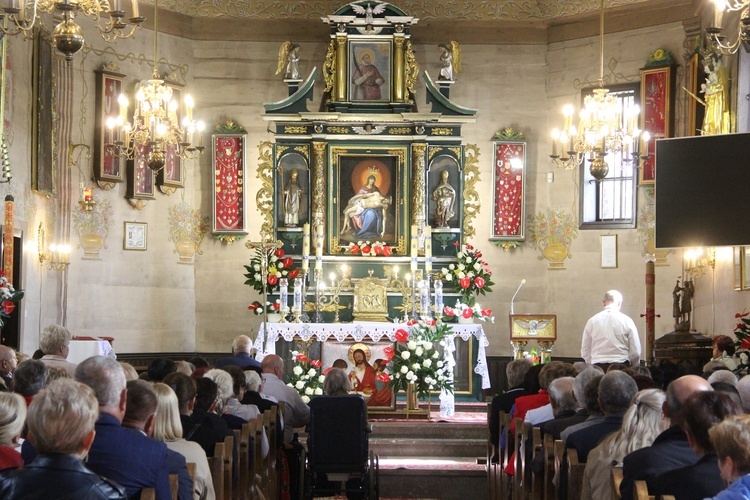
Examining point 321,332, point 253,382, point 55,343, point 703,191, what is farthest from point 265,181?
point 55,343

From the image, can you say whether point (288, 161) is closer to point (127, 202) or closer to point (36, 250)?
point (127, 202)

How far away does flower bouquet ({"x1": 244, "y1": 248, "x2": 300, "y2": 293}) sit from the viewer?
51.8 feet

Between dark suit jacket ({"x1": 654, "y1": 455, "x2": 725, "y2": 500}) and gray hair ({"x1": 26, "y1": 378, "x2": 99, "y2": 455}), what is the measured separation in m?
2.09

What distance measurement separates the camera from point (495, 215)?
1753 cm

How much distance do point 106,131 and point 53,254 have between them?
2.03 metres

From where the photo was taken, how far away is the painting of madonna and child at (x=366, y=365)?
13648 millimetres

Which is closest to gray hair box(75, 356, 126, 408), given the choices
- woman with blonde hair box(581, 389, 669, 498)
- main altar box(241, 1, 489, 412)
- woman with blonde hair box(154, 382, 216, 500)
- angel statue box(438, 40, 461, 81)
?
woman with blonde hair box(154, 382, 216, 500)

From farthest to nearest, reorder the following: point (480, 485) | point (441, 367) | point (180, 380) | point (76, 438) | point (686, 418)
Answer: point (441, 367), point (480, 485), point (180, 380), point (686, 418), point (76, 438)

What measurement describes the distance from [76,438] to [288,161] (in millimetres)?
13285

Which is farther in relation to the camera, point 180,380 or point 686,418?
point 180,380

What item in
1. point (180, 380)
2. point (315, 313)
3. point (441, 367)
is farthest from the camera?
point (315, 313)

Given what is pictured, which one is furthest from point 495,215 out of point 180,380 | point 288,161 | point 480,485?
point 180,380

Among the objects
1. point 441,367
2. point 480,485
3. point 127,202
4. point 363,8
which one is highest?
point 363,8

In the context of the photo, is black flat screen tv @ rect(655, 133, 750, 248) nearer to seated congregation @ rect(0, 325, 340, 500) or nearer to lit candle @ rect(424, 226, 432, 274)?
seated congregation @ rect(0, 325, 340, 500)
